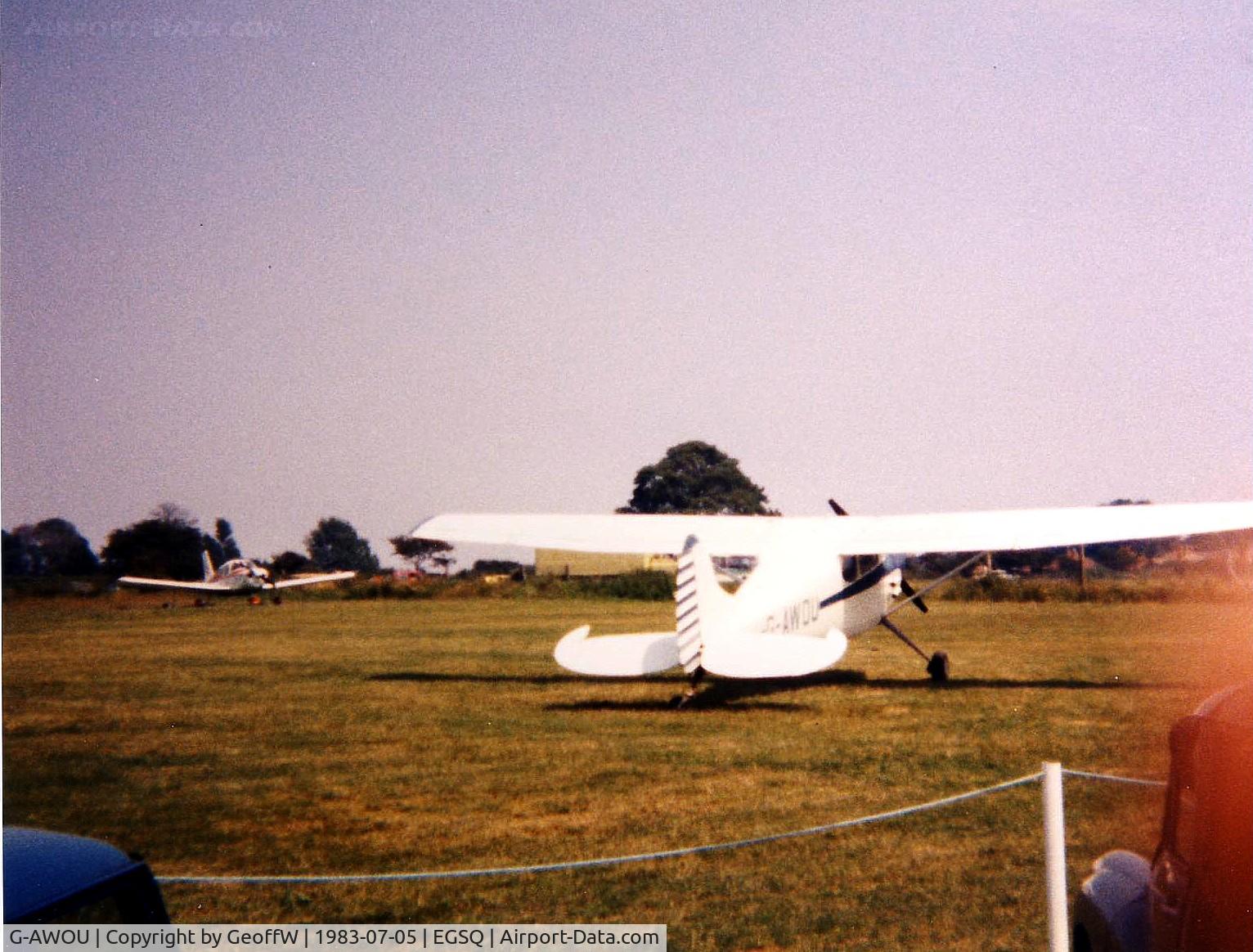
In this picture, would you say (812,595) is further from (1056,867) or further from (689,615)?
(1056,867)

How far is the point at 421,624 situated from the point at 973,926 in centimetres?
2233

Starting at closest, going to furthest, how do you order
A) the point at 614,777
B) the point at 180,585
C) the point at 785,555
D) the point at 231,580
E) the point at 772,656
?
the point at 614,777 → the point at 772,656 → the point at 785,555 → the point at 180,585 → the point at 231,580

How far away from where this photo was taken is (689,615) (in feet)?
37.1

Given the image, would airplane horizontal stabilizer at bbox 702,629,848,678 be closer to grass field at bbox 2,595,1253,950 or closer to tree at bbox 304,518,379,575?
grass field at bbox 2,595,1253,950

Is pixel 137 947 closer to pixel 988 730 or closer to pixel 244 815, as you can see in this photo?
pixel 244 815

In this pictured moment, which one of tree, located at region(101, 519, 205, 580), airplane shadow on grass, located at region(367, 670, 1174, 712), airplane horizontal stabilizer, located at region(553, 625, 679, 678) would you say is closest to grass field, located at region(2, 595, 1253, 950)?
airplane shadow on grass, located at region(367, 670, 1174, 712)

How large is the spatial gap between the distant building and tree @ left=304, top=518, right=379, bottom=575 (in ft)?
21.6

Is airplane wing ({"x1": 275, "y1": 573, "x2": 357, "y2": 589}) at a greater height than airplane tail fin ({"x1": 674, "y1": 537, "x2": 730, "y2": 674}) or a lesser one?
lesser

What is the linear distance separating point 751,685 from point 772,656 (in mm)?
2687

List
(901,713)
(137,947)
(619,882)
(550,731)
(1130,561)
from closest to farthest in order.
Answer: (137,947)
(619,882)
(550,731)
(901,713)
(1130,561)

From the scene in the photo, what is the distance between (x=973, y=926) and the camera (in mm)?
4688

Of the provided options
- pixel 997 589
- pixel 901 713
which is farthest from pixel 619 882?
pixel 997 589

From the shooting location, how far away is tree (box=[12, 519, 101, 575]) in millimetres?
21500

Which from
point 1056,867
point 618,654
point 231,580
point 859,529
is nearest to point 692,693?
point 618,654
